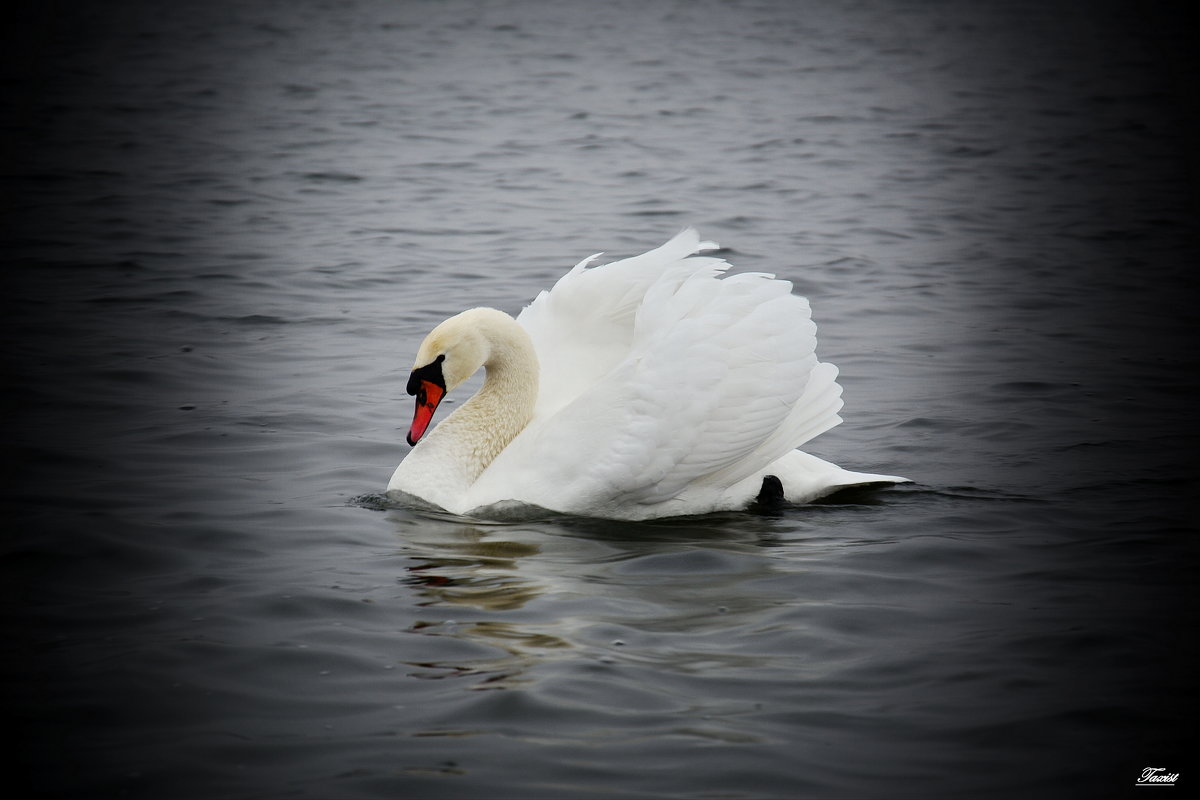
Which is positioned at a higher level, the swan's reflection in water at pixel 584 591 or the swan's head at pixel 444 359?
the swan's head at pixel 444 359

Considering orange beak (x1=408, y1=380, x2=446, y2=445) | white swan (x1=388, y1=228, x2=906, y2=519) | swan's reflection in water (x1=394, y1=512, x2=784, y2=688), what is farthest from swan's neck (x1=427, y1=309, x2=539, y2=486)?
swan's reflection in water (x1=394, y1=512, x2=784, y2=688)

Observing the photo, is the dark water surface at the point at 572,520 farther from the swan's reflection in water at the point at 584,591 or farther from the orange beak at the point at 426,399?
the orange beak at the point at 426,399

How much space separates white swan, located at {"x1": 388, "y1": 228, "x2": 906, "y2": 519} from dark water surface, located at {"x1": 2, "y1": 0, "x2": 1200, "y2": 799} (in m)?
0.19

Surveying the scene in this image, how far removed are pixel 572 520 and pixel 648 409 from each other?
666mm

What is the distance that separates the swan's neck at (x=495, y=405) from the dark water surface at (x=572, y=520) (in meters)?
0.44

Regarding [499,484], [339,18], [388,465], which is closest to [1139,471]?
[499,484]

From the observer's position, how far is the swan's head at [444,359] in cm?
659

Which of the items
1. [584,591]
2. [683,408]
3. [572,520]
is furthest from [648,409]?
[584,591]

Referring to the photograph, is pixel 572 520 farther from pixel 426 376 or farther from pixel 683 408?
pixel 426 376

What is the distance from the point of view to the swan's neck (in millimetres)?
6703

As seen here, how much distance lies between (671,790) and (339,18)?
3278 centimetres

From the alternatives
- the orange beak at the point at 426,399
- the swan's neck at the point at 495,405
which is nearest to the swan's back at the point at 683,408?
the swan's neck at the point at 495,405

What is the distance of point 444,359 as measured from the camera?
261 inches

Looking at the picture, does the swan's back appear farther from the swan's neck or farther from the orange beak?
the orange beak
